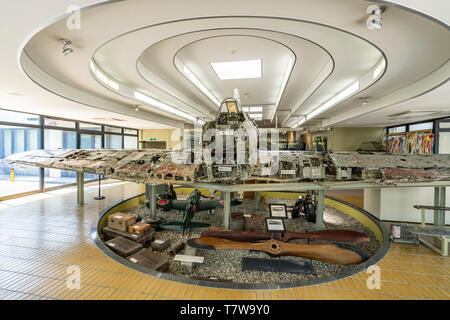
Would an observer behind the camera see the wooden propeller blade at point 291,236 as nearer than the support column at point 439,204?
Yes

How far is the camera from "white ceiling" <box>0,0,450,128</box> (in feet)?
8.22

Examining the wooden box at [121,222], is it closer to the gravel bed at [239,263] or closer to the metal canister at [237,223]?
the gravel bed at [239,263]

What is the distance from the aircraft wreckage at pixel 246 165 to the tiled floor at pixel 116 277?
130 centimetres

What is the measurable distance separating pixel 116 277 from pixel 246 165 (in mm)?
2558

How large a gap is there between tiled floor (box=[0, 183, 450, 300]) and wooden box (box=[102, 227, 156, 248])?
1.45 feet

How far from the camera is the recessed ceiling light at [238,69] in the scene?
5809mm

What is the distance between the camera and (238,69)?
6293mm

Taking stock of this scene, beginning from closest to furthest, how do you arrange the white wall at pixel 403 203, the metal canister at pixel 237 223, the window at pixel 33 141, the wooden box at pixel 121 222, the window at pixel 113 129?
the wooden box at pixel 121 222, the metal canister at pixel 237 223, the white wall at pixel 403 203, the window at pixel 33 141, the window at pixel 113 129

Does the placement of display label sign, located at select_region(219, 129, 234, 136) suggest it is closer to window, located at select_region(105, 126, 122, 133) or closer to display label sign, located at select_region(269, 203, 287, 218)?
display label sign, located at select_region(269, 203, 287, 218)

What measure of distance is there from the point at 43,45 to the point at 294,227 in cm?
671

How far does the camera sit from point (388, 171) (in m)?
3.41

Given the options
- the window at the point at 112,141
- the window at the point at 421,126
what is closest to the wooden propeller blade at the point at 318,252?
the window at the point at 421,126
